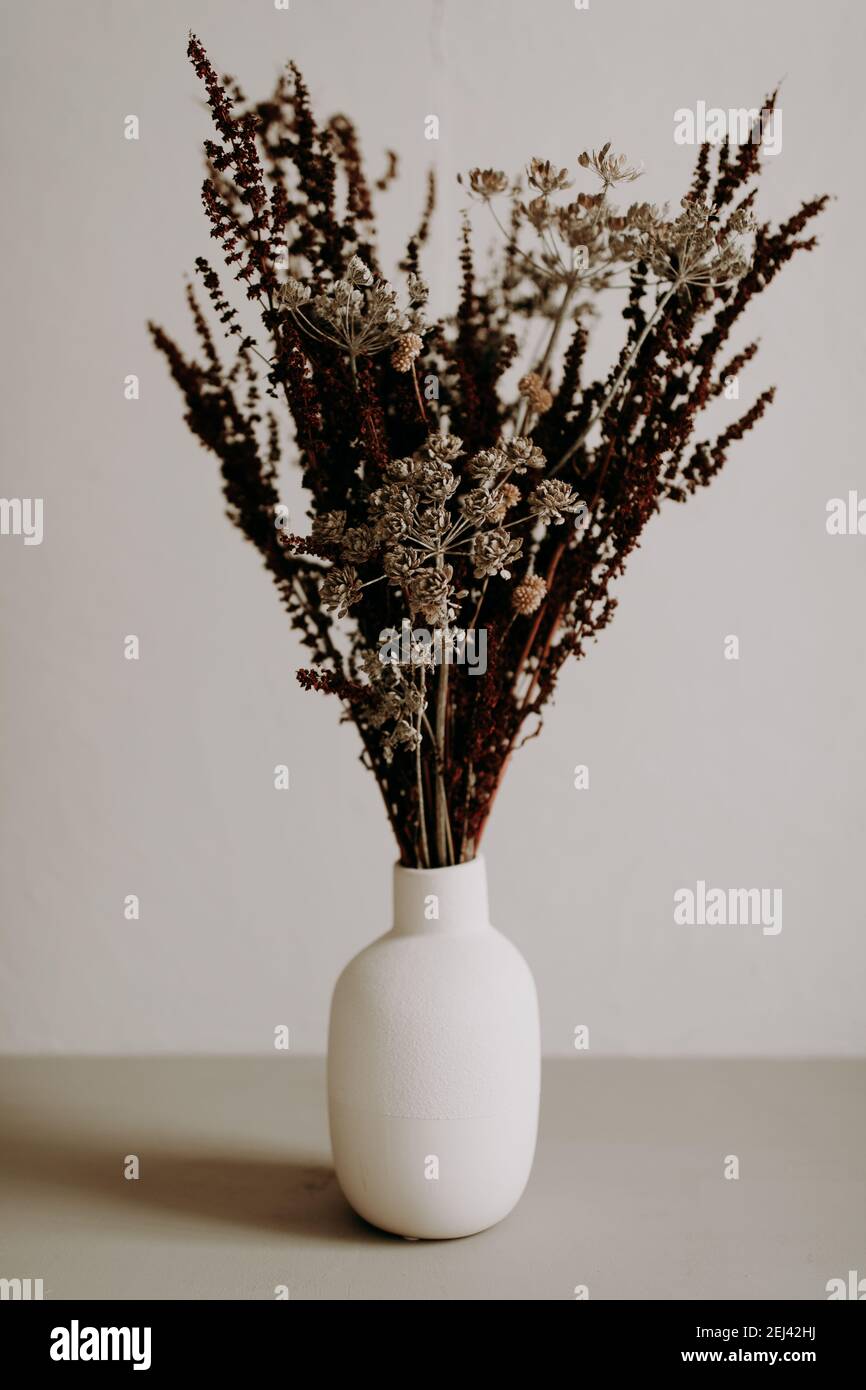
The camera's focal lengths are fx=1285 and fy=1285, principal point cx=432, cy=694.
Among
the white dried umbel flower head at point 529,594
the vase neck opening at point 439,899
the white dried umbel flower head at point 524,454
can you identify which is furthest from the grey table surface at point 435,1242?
the white dried umbel flower head at point 524,454

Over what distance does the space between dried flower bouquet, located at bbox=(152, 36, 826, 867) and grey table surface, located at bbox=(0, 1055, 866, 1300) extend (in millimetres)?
395

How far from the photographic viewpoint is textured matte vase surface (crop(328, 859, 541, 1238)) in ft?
4.03

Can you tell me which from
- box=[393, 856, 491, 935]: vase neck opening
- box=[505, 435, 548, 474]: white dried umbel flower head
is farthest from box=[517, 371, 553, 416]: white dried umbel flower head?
box=[393, 856, 491, 935]: vase neck opening

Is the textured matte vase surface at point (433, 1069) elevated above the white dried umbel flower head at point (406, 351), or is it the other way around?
the white dried umbel flower head at point (406, 351)

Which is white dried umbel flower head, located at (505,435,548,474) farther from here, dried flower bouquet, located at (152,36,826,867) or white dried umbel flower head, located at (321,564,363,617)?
white dried umbel flower head, located at (321,564,363,617)

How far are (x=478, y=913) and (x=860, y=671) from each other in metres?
0.79

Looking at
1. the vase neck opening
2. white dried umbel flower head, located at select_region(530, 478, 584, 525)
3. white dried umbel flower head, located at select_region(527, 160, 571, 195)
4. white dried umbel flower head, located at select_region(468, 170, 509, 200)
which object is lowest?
the vase neck opening

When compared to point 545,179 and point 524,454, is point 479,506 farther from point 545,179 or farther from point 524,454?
point 545,179

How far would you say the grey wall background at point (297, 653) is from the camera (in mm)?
1742

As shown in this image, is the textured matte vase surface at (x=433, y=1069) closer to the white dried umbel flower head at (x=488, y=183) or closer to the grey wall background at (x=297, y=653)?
the grey wall background at (x=297, y=653)

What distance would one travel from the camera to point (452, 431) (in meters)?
1.29

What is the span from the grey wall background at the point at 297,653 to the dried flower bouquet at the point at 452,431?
460 millimetres

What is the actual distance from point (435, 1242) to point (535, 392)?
0.84 meters
